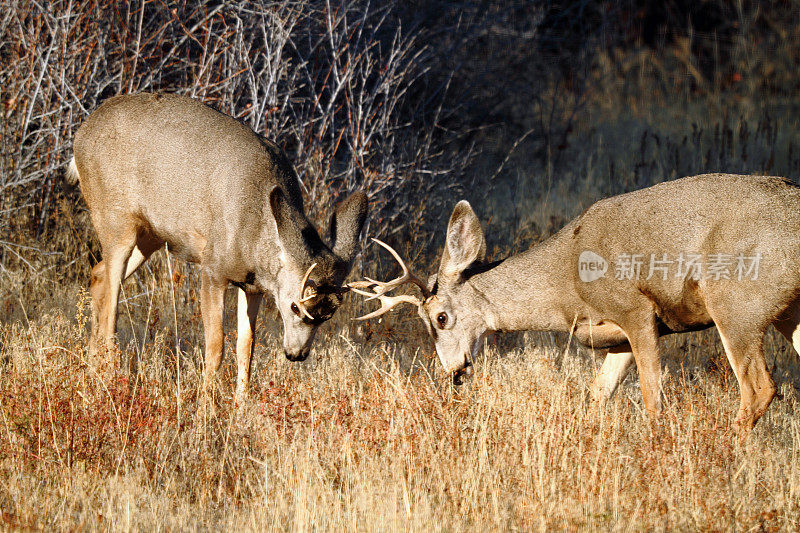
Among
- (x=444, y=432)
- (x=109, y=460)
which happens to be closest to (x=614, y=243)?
(x=444, y=432)

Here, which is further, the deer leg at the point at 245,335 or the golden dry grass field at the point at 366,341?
the deer leg at the point at 245,335

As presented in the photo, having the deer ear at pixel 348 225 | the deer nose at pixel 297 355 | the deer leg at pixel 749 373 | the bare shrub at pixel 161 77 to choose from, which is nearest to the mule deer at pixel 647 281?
the deer leg at pixel 749 373

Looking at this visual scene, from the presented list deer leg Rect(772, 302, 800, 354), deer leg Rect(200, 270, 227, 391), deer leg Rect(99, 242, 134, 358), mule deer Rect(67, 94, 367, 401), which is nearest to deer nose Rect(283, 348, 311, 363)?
mule deer Rect(67, 94, 367, 401)

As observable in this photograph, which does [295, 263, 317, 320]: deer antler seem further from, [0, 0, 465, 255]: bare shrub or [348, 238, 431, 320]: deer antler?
[0, 0, 465, 255]: bare shrub

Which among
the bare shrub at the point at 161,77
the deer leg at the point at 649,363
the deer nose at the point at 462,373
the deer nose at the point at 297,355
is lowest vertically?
the deer nose at the point at 462,373

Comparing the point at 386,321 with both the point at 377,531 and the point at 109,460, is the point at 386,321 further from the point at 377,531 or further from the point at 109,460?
the point at 377,531

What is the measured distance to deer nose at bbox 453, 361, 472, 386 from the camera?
7.41m

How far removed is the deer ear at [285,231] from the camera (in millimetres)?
7023

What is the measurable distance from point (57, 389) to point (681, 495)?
371 centimetres

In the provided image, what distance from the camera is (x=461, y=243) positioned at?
7.36 m

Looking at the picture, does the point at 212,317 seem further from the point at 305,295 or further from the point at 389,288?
the point at 389,288

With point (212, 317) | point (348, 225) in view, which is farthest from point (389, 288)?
point (212, 317)

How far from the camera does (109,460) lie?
5.89m

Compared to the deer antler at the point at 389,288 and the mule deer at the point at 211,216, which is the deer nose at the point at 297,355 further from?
the deer antler at the point at 389,288
